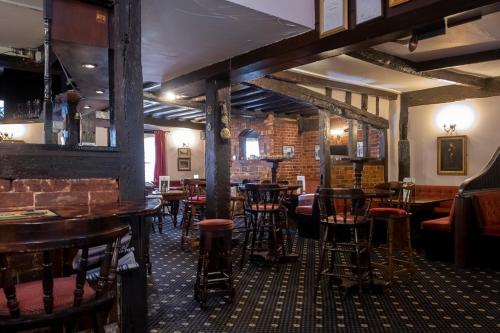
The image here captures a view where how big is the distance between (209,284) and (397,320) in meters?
1.56

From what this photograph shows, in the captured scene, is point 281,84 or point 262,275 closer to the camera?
point 262,275

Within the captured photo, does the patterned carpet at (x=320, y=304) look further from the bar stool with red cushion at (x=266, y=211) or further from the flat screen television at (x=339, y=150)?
the flat screen television at (x=339, y=150)

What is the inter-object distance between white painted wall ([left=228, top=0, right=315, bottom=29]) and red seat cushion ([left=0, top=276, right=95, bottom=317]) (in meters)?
2.21

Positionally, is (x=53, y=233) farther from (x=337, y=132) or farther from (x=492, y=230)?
(x=337, y=132)

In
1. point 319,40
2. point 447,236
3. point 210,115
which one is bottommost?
point 447,236

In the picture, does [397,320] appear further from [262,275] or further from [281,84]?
[281,84]

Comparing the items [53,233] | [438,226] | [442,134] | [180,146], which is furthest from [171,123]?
[53,233]

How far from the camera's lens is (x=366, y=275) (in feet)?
11.8

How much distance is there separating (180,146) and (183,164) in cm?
55

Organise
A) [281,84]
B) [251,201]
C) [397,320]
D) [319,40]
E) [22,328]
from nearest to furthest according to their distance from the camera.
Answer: [22,328], [397,320], [319,40], [251,201], [281,84]

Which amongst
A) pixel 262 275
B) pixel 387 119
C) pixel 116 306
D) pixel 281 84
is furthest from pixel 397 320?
pixel 387 119

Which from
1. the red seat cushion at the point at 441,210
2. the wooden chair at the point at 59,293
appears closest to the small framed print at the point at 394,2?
the wooden chair at the point at 59,293

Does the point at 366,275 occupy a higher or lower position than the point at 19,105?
lower

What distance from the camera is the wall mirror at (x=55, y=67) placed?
2531mm
